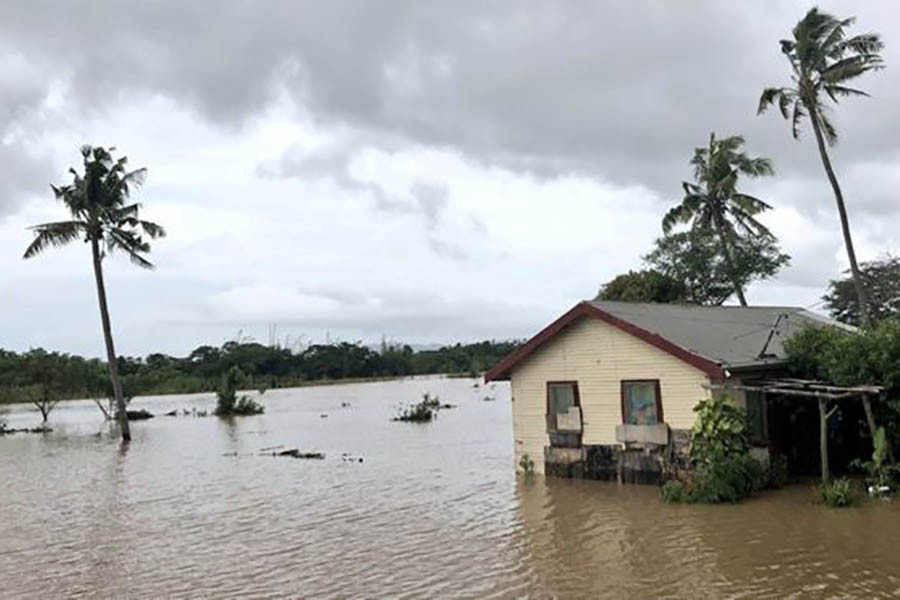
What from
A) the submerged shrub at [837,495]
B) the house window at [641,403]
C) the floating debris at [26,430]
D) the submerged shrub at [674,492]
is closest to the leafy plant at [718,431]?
the submerged shrub at [674,492]

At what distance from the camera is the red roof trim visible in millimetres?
15367

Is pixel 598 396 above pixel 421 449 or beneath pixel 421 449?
above

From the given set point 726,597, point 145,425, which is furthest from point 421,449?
point 145,425

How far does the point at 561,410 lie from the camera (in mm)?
18219

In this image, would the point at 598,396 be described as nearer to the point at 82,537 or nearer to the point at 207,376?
the point at 82,537

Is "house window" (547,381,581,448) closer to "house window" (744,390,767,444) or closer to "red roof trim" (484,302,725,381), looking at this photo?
"red roof trim" (484,302,725,381)

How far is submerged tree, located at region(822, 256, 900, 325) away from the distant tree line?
44.8m

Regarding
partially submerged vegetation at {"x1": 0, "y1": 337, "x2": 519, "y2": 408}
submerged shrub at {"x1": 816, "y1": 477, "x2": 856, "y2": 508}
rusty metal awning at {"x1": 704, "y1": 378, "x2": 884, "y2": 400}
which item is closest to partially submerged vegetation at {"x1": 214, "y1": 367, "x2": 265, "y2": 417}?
partially submerged vegetation at {"x1": 0, "y1": 337, "x2": 519, "y2": 408}

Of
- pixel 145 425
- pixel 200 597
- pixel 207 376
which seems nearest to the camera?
pixel 200 597

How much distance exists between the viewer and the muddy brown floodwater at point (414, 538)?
34.3 feet

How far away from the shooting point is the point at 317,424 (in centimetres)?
4125

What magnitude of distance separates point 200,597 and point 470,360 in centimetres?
11804

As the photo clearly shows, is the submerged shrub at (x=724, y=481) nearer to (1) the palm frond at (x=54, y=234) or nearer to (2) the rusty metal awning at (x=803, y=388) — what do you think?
(2) the rusty metal awning at (x=803, y=388)

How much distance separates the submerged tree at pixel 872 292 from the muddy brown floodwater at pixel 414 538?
30.8m
